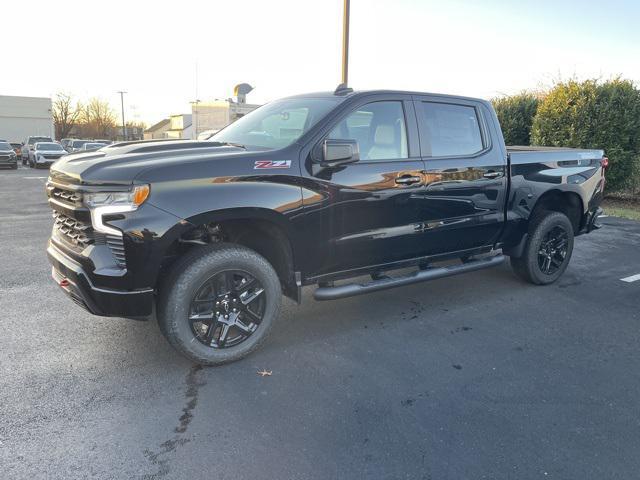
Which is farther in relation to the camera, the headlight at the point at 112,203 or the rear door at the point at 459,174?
the rear door at the point at 459,174

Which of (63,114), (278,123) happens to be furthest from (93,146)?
(63,114)

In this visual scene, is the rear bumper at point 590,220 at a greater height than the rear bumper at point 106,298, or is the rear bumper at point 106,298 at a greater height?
the rear bumper at point 590,220

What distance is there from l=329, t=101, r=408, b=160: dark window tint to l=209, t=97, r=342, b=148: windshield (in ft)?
0.66

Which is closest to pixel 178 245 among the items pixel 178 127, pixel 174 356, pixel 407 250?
pixel 174 356

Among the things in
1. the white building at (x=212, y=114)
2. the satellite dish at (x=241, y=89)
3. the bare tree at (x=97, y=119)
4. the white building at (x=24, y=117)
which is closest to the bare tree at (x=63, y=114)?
the bare tree at (x=97, y=119)

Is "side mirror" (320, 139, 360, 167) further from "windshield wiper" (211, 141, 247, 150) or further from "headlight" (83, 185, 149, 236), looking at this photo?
"headlight" (83, 185, 149, 236)

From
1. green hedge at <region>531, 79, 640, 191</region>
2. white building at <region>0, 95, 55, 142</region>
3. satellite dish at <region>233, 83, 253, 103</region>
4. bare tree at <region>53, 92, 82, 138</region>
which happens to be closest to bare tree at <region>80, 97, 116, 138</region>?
bare tree at <region>53, 92, 82, 138</region>

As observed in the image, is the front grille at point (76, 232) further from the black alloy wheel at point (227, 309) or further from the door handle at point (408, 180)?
the door handle at point (408, 180)

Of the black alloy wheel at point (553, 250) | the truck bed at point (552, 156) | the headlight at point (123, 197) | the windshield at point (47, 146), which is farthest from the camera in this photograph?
the windshield at point (47, 146)

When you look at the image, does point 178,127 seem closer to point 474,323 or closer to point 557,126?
point 557,126

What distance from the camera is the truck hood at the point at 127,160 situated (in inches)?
119

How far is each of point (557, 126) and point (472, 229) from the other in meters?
8.39

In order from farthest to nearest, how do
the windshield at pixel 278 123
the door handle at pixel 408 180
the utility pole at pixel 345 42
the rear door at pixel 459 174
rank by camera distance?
the utility pole at pixel 345 42 → the rear door at pixel 459 174 → the door handle at pixel 408 180 → the windshield at pixel 278 123

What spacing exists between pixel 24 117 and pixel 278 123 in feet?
190
